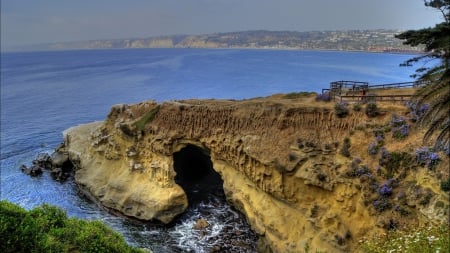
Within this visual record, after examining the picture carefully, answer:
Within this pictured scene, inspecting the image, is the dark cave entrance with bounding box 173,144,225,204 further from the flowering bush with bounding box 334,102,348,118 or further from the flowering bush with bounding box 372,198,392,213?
the flowering bush with bounding box 372,198,392,213

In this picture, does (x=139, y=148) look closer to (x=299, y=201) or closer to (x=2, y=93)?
(x=299, y=201)

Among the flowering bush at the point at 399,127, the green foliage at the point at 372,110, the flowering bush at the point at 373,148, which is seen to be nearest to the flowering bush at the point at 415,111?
the flowering bush at the point at 399,127

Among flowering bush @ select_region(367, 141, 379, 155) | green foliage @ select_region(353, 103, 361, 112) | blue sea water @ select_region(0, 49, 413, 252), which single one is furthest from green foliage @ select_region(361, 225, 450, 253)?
blue sea water @ select_region(0, 49, 413, 252)

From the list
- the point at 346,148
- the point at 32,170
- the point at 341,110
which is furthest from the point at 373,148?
the point at 32,170

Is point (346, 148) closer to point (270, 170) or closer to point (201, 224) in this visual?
point (270, 170)

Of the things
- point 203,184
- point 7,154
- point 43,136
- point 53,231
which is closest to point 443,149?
point 53,231
